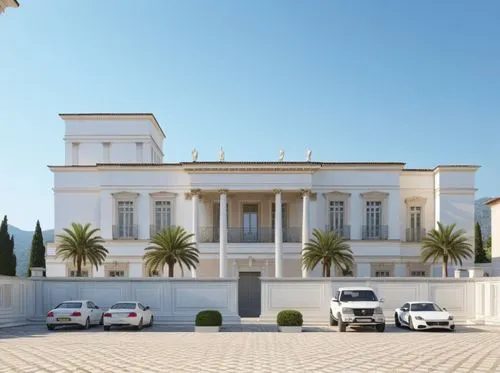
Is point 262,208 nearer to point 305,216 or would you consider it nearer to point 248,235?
point 248,235

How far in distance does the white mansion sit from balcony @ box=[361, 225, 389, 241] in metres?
0.07

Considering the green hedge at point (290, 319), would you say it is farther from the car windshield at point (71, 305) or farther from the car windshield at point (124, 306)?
the car windshield at point (71, 305)

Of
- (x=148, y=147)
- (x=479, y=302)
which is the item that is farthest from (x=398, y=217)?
(x=148, y=147)

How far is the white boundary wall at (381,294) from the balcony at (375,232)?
11982 millimetres

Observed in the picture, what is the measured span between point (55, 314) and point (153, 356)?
12.3m

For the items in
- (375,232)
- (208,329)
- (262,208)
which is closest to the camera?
(208,329)

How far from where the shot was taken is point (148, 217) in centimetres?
4491

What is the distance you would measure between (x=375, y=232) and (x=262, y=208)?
768 centimetres

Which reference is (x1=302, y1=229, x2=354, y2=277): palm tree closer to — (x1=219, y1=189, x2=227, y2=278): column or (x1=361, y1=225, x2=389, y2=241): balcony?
(x1=361, y1=225, x2=389, y2=241): balcony

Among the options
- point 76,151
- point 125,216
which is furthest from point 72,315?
point 76,151

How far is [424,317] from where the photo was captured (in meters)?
27.5

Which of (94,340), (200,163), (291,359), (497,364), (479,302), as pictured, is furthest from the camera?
(200,163)

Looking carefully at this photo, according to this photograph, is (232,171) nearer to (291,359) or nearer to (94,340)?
(94,340)

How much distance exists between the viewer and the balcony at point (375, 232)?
147ft
